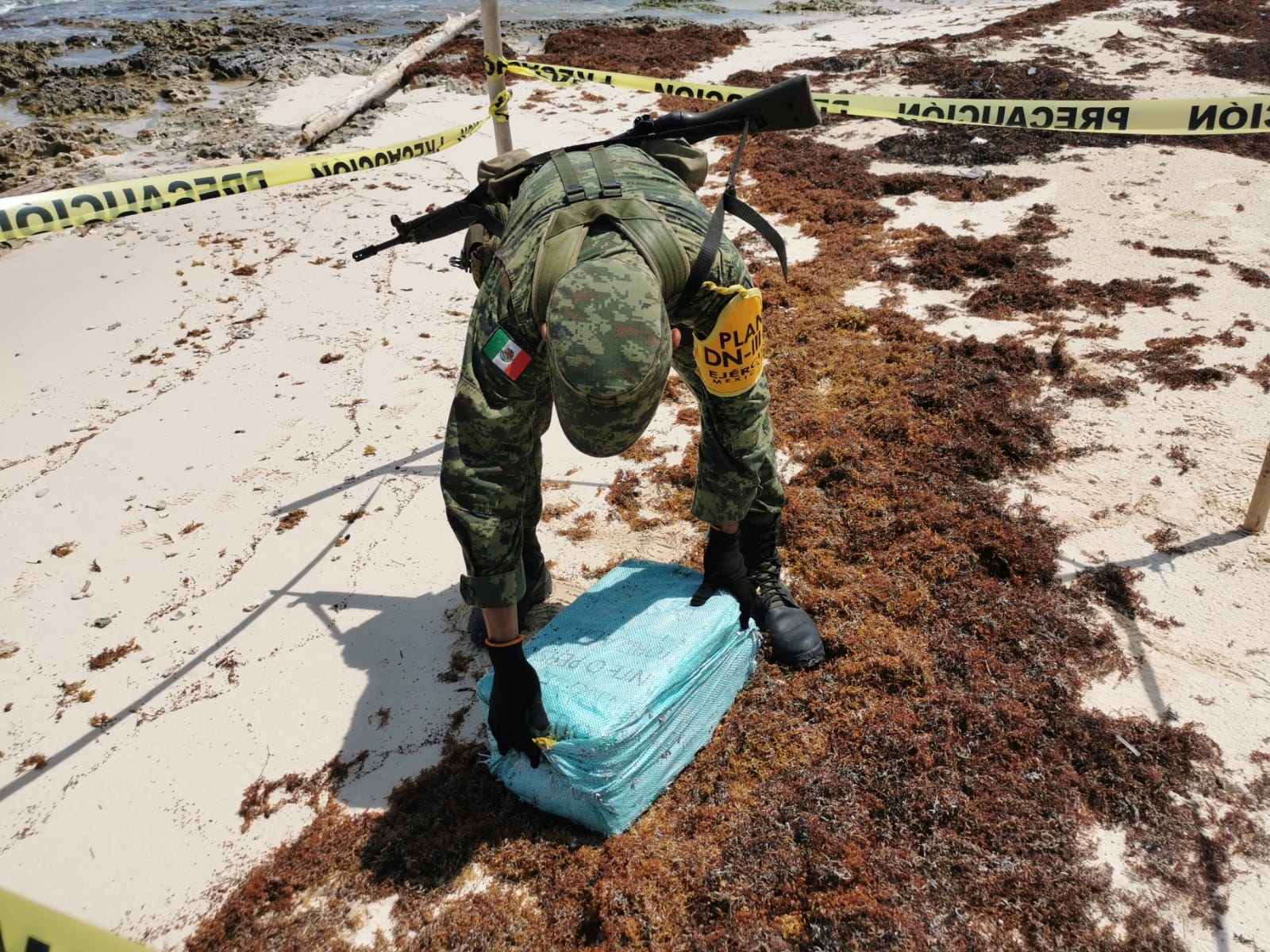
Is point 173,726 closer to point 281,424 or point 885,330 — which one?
point 281,424

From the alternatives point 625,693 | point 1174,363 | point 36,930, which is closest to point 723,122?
point 625,693

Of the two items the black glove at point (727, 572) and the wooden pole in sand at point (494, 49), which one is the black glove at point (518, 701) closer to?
the black glove at point (727, 572)

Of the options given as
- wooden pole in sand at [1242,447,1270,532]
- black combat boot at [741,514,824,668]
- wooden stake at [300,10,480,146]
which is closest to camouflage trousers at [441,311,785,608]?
black combat boot at [741,514,824,668]

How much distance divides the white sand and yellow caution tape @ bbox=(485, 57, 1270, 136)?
1.25m

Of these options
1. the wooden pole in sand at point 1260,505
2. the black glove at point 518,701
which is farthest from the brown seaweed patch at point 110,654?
the wooden pole in sand at point 1260,505

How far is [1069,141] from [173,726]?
28.4 ft

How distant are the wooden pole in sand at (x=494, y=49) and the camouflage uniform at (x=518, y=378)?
197cm

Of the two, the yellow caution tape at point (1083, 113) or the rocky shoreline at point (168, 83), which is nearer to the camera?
the yellow caution tape at point (1083, 113)

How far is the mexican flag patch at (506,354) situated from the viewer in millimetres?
1887

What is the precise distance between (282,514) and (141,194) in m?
1.49

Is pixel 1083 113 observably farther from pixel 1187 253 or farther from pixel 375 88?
pixel 375 88

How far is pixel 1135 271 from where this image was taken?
502cm

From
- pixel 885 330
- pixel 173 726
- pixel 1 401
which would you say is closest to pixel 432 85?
pixel 1 401

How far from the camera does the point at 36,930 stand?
38.8 inches
